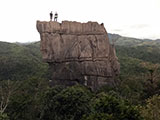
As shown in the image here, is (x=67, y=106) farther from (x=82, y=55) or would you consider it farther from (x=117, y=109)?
(x=117, y=109)

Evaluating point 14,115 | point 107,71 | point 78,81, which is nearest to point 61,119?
point 14,115

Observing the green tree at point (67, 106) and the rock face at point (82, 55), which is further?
the rock face at point (82, 55)

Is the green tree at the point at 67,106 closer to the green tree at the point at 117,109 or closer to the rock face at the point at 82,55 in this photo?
the rock face at the point at 82,55

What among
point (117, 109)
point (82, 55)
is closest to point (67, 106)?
point (82, 55)

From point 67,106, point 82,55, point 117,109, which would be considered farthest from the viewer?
point 82,55

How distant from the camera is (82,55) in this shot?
29922mm

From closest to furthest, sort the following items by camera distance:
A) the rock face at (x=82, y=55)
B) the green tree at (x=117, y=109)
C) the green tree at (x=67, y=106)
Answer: the green tree at (x=117, y=109) → the green tree at (x=67, y=106) → the rock face at (x=82, y=55)

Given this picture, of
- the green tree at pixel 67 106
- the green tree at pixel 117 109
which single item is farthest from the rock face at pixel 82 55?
the green tree at pixel 117 109

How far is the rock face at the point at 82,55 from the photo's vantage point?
98.0 ft

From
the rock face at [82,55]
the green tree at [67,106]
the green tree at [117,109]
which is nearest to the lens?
the green tree at [117,109]

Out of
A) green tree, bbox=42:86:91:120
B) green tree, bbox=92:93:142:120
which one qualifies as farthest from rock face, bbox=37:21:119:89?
green tree, bbox=92:93:142:120

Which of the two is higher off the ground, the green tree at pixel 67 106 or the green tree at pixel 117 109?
the green tree at pixel 117 109

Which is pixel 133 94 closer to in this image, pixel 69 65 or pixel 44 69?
pixel 69 65

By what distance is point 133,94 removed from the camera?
2608 cm
